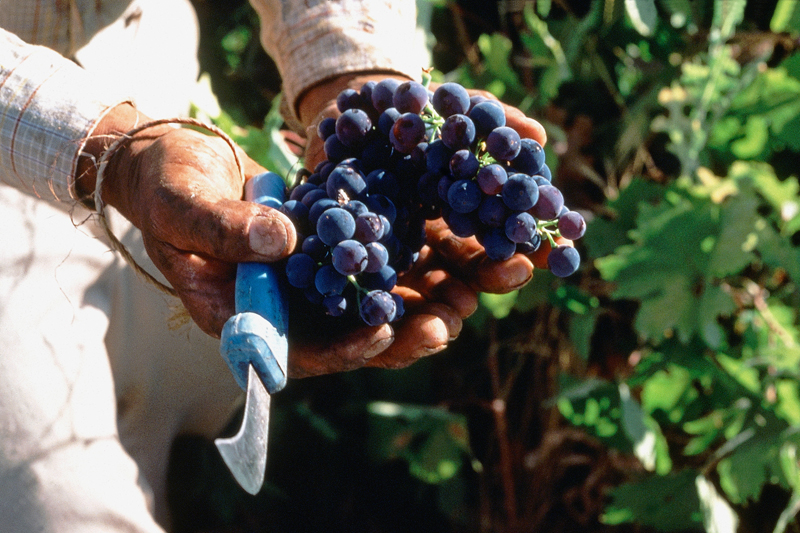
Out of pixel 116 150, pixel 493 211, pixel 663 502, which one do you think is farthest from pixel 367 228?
pixel 663 502

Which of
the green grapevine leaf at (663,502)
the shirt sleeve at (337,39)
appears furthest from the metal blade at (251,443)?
the green grapevine leaf at (663,502)

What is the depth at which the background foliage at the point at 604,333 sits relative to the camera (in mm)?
1382

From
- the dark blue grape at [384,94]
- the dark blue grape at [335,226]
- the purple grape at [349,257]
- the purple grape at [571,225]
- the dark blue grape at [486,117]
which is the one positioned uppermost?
the dark blue grape at [486,117]

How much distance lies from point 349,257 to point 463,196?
14 cm

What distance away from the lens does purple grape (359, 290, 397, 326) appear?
69cm

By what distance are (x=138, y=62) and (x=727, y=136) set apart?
49.7 inches

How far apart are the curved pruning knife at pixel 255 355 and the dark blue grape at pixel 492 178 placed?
236 mm

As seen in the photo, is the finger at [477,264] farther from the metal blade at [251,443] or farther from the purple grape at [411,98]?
the metal blade at [251,443]

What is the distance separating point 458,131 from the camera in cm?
71

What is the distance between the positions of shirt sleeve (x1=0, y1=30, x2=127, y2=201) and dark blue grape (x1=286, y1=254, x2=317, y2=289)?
1.14 ft

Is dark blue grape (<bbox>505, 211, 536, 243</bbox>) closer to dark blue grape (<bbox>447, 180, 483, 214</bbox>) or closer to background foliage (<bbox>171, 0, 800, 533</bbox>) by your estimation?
dark blue grape (<bbox>447, 180, 483, 214</bbox>)

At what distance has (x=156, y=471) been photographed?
1.08 m

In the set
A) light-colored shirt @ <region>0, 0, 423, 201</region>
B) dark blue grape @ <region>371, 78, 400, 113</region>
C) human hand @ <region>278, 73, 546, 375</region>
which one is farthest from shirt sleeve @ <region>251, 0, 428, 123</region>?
dark blue grape @ <region>371, 78, 400, 113</region>

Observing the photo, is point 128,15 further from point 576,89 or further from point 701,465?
point 701,465
